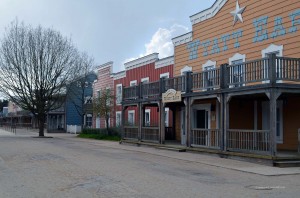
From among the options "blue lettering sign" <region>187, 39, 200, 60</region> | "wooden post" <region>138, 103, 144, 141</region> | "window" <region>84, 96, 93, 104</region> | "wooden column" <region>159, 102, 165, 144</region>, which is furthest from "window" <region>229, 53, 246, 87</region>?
"window" <region>84, 96, 93, 104</region>

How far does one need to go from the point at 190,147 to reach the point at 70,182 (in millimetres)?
11187

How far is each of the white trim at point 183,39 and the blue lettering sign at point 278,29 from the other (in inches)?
297

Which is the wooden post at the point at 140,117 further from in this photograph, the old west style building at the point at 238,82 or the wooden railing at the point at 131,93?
the wooden railing at the point at 131,93

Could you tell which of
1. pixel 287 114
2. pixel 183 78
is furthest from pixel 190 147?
pixel 287 114

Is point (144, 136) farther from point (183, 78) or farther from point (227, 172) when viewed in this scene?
point (227, 172)

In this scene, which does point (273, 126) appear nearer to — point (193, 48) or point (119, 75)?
point (193, 48)

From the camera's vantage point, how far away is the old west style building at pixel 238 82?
16953mm

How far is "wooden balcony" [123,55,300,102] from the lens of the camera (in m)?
16.4

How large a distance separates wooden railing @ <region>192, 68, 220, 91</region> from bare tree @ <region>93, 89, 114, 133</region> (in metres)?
17.7

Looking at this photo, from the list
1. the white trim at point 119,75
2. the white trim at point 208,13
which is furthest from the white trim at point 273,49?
the white trim at point 119,75

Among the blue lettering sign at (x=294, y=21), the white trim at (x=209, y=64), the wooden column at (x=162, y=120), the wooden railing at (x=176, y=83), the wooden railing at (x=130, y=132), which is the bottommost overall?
the wooden railing at (x=130, y=132)

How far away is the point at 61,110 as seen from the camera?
58406mm

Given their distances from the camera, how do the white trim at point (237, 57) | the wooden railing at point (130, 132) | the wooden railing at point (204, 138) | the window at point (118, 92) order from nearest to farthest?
the wooden railing at point (204, 138)
the white trim at point (237, 57)
the wooden railing at point (130, 132)
the window at point (118, 92)

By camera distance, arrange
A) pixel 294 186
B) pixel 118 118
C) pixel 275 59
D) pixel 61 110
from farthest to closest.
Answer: pixel 61 110
pixel 118 118
pixel 275 59
pixel 294 186
